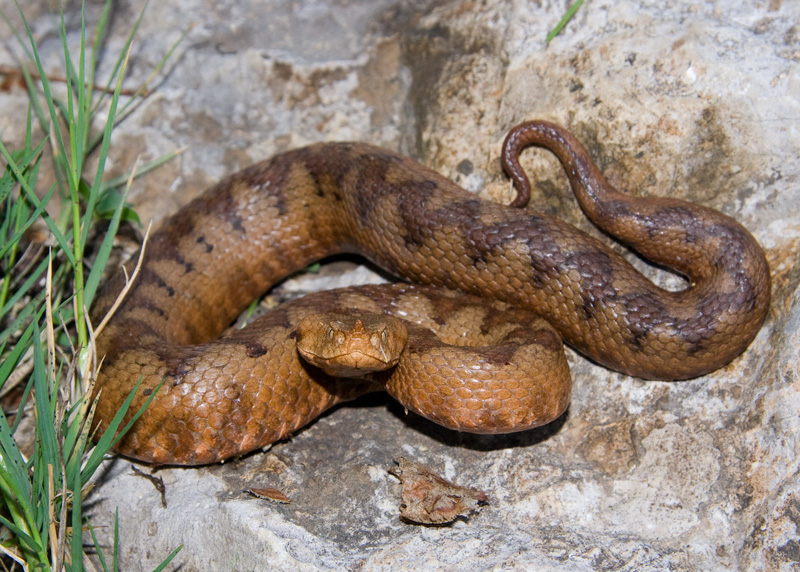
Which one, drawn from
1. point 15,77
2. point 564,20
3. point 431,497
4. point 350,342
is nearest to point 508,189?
point 564,20

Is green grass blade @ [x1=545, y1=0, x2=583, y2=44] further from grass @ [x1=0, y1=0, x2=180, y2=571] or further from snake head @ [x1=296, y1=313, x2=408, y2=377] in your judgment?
grass @ [x1=0, y1=0, x2=180, y2=571]

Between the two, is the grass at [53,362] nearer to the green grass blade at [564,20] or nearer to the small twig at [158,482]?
the small twig at [158,482]

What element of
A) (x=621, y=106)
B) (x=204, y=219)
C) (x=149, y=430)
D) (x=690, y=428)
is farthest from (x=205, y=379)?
(x=621, y=106)

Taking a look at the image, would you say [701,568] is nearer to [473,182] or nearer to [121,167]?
[473,182]

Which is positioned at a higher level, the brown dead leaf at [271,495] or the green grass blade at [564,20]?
the green grass blade at [564,20]

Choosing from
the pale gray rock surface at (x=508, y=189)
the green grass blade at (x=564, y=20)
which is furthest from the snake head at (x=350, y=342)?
the green grass blade at (x=564, y=20)

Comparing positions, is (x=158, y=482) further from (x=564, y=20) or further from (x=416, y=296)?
(x=564, y=20)
